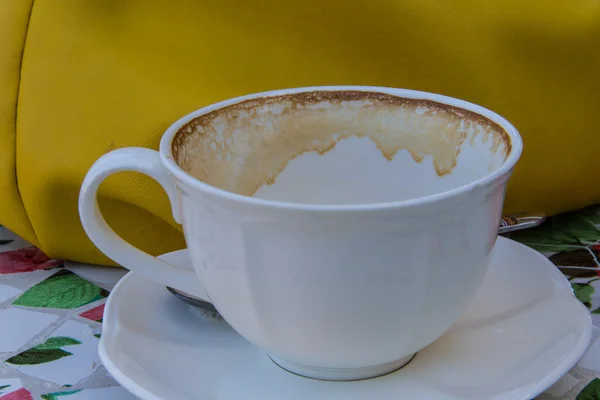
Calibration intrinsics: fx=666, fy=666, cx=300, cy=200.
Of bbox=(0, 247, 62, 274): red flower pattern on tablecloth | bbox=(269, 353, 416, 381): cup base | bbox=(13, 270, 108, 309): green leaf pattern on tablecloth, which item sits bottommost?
bbox=(13, 270, 108, 309): green leaf pattern on tablecloth

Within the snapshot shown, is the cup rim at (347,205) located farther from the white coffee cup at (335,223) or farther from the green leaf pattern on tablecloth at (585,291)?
the green leaf pattern on tablecloth at (585,291)

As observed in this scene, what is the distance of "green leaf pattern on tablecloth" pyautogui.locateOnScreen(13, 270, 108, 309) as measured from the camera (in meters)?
0.46

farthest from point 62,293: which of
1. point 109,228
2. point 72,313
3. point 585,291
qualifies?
point 585,291

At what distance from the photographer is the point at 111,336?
344 millimetres

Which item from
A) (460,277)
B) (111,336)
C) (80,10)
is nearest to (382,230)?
(460,277)

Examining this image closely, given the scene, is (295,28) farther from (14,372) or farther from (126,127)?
(14,372)

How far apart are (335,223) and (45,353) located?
235mm

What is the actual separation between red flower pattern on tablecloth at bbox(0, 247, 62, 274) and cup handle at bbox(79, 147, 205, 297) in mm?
194

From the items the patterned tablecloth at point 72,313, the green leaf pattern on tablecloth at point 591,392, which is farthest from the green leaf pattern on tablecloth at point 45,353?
the green leaf pattern on tablecloth at point 591,392

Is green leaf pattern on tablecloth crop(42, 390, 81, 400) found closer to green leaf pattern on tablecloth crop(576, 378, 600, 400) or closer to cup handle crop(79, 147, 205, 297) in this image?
cup handle crop(79, 147, 205, 297)

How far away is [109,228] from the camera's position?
0.35 meters

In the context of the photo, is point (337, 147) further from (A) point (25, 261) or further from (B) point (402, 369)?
(A) point (25, 261)

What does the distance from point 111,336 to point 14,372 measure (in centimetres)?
8

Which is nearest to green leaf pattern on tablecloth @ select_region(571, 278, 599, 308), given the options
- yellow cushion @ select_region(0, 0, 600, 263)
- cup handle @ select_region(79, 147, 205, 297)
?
yellow cushion @ select_region(0, 0, 600, 263)
